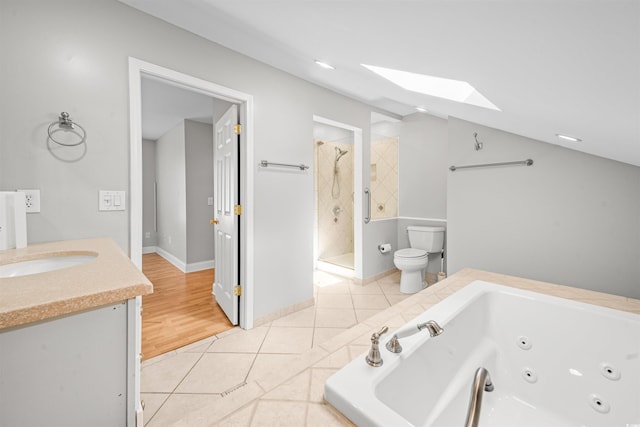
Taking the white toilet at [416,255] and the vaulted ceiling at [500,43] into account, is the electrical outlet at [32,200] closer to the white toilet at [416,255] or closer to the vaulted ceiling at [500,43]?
the vaulted ceiling at [500,43]

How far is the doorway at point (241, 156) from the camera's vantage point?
169 centimetres

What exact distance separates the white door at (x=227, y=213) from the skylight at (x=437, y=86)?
1350 millimetres

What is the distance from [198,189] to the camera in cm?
425

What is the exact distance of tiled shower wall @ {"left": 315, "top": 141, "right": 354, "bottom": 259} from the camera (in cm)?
431

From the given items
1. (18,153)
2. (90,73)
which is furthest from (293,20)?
(18,153)

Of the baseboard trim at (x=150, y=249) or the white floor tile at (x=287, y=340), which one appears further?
the baseboard trim at (x=150, y=249)

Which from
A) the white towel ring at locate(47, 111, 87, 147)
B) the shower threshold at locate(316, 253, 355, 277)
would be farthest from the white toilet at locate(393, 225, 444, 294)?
the white towel ring at locate(47, 111, 87, 147)

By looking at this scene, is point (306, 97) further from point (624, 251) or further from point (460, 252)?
point (624, 251)

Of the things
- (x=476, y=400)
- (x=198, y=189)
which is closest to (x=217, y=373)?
(x=476, y=400)

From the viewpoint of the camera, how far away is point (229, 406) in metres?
0.85

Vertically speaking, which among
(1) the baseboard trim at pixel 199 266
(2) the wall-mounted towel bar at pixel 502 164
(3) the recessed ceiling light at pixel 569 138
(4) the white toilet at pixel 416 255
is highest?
(3) the recessed ceiling light at pixel 569 138

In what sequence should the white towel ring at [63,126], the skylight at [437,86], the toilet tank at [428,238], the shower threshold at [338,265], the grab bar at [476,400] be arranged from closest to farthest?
the grab bar at [476,400] < the skylight at [437,86] < the white towel ring at [63,126] < the toilet tank at [428,238] < the shower threshold at [338,265]

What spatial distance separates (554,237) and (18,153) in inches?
Result: 138

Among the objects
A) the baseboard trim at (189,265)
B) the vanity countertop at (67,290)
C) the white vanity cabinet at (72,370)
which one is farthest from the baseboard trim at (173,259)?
the white vanity cabinet at (72,370)
